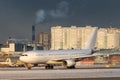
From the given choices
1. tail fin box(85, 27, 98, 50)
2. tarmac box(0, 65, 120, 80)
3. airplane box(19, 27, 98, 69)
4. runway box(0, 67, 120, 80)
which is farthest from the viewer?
tail fin box(85, 27, 98, 50)

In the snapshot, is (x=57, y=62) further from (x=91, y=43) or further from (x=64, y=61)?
(x=91, y=43)

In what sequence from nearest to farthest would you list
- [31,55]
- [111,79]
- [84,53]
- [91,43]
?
[111,79] < [31,55] < [84,53] < [91,43]

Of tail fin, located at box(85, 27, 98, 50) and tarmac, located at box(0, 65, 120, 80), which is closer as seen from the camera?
tarmac, located at box(0, 65, 120, 80)

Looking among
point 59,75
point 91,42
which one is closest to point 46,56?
point 91,42

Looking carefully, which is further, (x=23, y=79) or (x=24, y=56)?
(x=24, y=56)

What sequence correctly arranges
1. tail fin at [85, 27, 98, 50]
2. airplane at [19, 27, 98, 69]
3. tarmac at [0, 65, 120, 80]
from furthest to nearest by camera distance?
tail fin at [85, 27, 98, 50] < airplane at [19, 27, 98, 69] < tarmac at [0, 65, 120, 80]

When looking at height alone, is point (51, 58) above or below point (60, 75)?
above

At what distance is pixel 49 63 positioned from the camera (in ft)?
328

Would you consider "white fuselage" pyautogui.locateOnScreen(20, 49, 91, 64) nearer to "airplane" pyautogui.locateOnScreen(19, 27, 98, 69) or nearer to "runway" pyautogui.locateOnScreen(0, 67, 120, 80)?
"airplane" pyautogui.locateOnScreen(19, 27, 98, 69)

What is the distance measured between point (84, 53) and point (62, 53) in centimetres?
719

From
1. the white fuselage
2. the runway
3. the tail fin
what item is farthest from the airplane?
the runway

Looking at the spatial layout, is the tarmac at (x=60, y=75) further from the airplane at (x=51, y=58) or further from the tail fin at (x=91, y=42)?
the tail fin at (x=91, y=42)

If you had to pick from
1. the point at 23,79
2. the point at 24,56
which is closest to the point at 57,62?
the point at 24,56

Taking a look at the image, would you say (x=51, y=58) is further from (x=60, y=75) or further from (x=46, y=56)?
(x=60, y=75)
